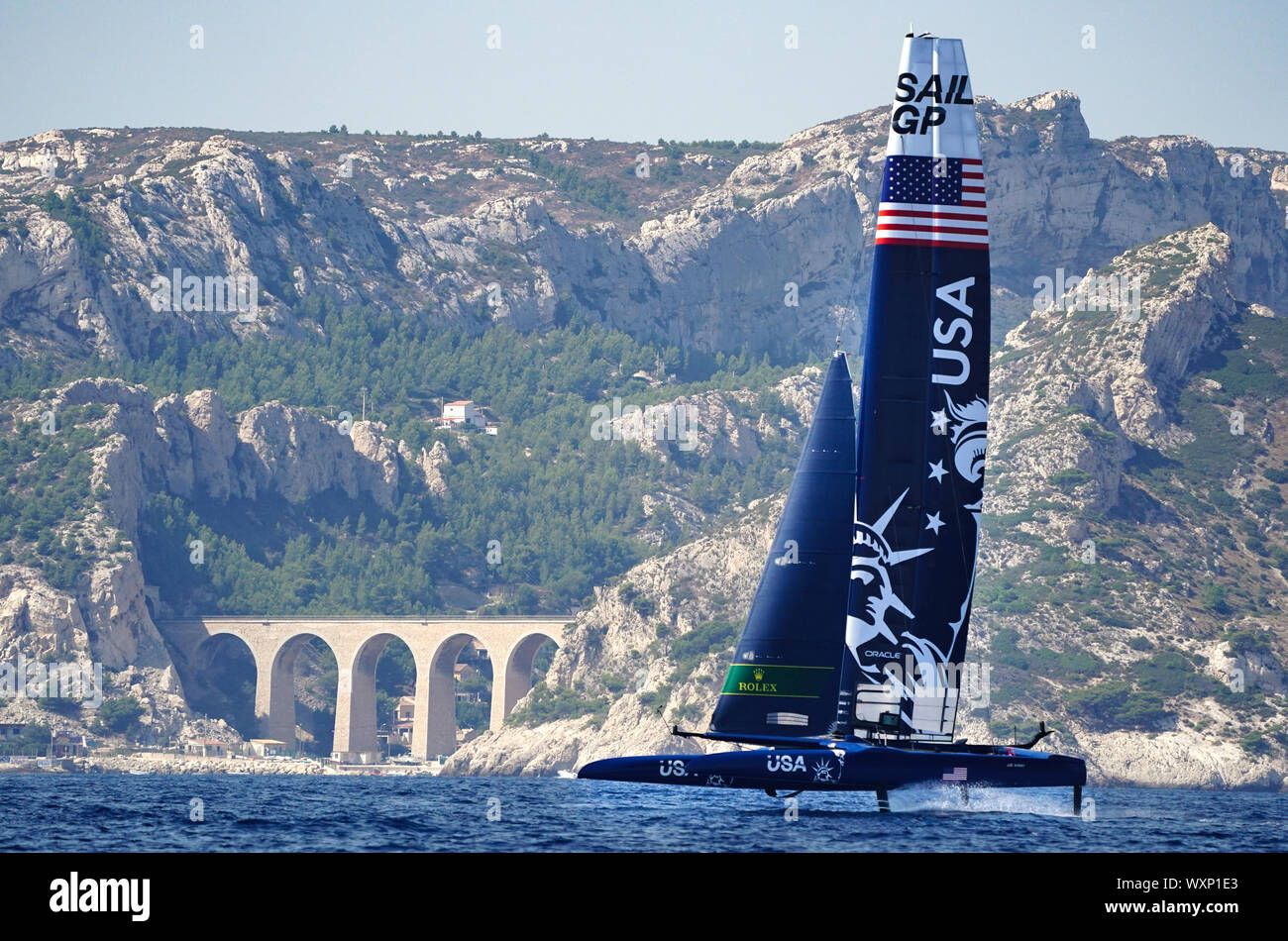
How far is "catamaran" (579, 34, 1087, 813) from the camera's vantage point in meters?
39.7

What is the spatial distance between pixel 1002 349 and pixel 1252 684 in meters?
42.5

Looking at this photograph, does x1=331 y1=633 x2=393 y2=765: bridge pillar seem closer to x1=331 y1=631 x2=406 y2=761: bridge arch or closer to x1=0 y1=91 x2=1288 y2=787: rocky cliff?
x1=331 y1=631 x2=406 y2=761: bridge arch

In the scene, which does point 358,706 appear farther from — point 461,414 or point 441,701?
point 461,414

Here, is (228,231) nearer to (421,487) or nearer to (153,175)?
(153,175)

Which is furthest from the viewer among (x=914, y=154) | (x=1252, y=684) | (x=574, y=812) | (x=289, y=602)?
(x=289, y=602)

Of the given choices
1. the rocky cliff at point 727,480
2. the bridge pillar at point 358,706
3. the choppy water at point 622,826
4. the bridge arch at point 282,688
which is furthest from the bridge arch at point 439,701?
the choppy water at point 622,826

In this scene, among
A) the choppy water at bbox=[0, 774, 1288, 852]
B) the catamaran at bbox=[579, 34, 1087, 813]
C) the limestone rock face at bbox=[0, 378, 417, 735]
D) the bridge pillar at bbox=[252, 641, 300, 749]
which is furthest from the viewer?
the bridge pillar at bbox=[252, 641, 300, 749]

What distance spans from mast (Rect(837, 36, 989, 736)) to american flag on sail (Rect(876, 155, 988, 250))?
0.02m

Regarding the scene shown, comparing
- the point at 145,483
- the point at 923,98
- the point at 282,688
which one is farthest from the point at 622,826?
the point at 145,483

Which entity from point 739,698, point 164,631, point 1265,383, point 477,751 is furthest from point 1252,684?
point 739,698

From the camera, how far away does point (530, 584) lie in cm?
16288

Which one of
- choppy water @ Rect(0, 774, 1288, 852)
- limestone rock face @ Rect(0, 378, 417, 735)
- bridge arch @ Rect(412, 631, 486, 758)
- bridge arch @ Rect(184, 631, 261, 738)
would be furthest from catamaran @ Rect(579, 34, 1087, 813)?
bridge arch @ Rect(184, 631, 261, 738)

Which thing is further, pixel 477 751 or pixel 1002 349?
pixel 1002 349

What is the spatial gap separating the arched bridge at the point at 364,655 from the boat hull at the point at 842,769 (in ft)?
312
